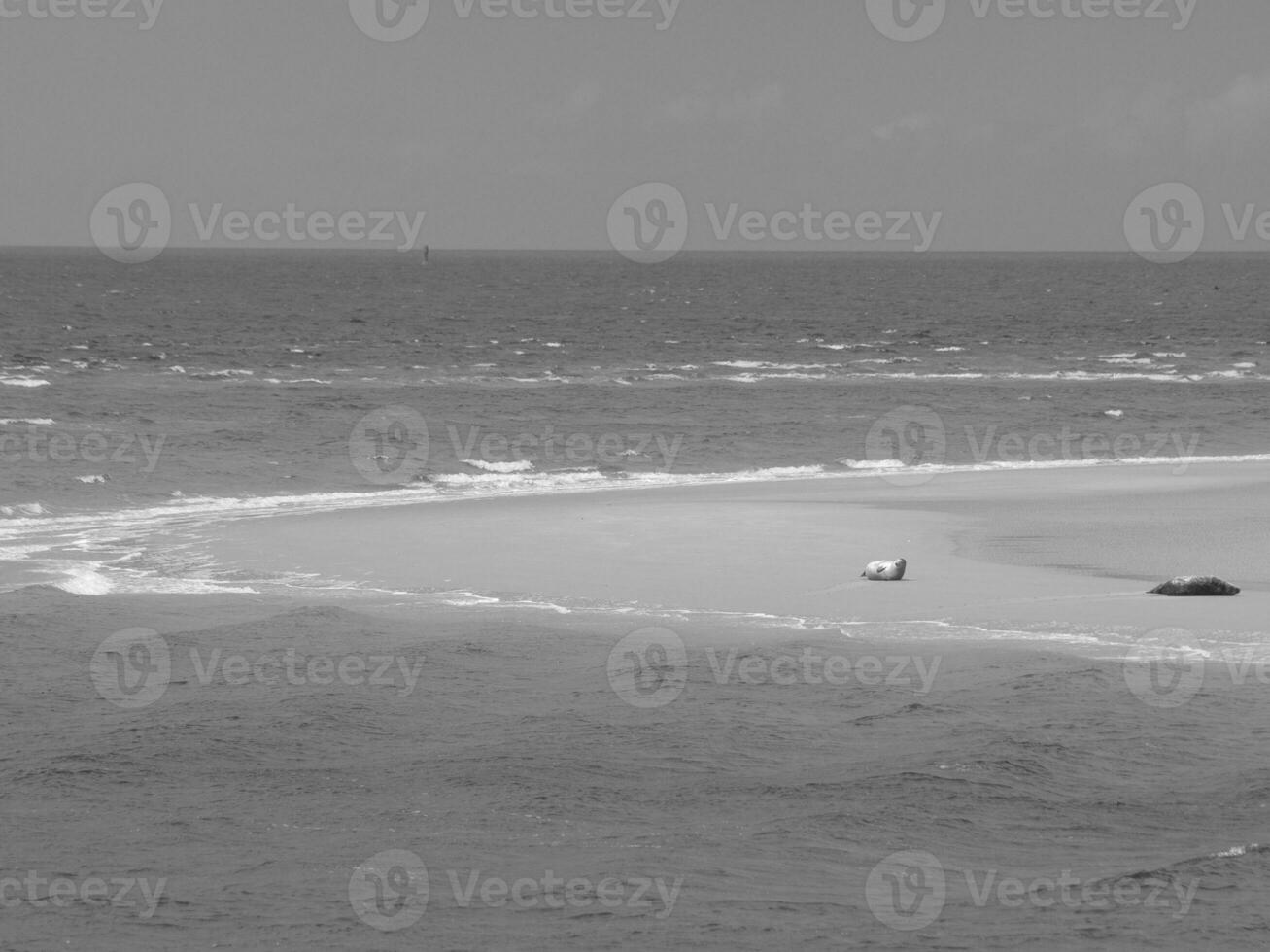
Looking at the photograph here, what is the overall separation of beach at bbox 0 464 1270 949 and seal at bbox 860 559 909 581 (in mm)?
246

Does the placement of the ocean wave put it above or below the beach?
above

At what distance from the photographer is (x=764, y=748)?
10.1m

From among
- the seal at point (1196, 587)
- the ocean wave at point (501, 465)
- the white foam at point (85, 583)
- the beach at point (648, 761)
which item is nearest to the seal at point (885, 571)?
the beach at point (648, 761)

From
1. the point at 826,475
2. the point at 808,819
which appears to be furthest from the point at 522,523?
the point at 808,819

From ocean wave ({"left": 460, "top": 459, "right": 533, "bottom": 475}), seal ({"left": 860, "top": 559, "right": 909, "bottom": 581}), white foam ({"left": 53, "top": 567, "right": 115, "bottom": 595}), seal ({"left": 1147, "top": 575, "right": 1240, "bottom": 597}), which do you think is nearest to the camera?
seal ({"left": 1147, "top": 575, "right": 1240, "bottom": 597})

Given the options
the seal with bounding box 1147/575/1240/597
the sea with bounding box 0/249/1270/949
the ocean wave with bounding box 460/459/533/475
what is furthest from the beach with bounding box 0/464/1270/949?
the ocean wave with bounding box 460/459/533/475

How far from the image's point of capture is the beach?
749 centimetres

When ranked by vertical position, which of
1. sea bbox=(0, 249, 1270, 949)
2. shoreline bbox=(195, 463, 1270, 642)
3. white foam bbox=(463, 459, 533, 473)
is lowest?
sea bbox=(0, 249, 1270, 949)

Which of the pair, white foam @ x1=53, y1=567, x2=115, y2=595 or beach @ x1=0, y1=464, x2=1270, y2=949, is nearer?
beach @ x1=0, y1=464, x2=1270, y2=949

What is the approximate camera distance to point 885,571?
17.1 m

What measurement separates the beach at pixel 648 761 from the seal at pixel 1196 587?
0.24 metres

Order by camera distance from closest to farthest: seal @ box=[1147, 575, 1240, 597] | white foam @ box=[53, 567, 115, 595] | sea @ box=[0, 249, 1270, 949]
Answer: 1. sea @ box=[0, 249, 1270, 949]
2. seal @ box=[1147, 575, 1240, 597]
3. white foam @ box=[53, 567, 115, 595]

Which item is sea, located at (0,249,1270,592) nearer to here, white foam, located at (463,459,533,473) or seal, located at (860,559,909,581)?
white foam, located at (463,459,533,473)

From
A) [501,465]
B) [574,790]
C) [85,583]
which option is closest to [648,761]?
[574,790]
